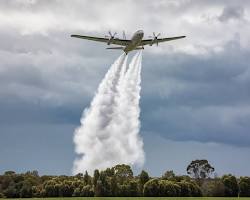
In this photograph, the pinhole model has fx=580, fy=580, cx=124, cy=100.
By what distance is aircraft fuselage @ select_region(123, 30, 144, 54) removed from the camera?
14938 centimetres

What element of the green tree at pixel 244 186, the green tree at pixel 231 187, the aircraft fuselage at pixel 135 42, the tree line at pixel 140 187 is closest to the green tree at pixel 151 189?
the tree line at pixel 140 187

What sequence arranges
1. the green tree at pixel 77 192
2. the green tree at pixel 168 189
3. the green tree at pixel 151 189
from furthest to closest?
the green tree at pixel 77 192
the green tree at pixel 151 189
the green tree at pixel 168 189

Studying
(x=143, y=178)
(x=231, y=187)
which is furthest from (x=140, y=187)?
(x=231, y=187)

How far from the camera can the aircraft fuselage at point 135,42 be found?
149m

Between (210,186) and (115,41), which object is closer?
(115,41)

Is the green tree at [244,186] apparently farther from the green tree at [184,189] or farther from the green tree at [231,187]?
the green tree at [184,189]

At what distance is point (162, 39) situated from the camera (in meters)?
166

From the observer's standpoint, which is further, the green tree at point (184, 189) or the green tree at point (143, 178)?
the green tree at point (143, 178)

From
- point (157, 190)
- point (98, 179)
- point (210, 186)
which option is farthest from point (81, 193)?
point (210, 186)

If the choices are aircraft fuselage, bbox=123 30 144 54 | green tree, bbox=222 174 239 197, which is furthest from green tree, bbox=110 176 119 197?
aircraft fuselage, bbox=123 30 144 54

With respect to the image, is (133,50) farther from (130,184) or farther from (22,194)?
(22,194)

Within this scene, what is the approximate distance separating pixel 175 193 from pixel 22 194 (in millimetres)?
54945

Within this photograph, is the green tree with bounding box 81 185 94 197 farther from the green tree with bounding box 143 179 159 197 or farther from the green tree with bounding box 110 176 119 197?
the green tree with bounding box 143 179 159 197

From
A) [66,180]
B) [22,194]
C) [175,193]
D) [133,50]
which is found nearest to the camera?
[133,50]
